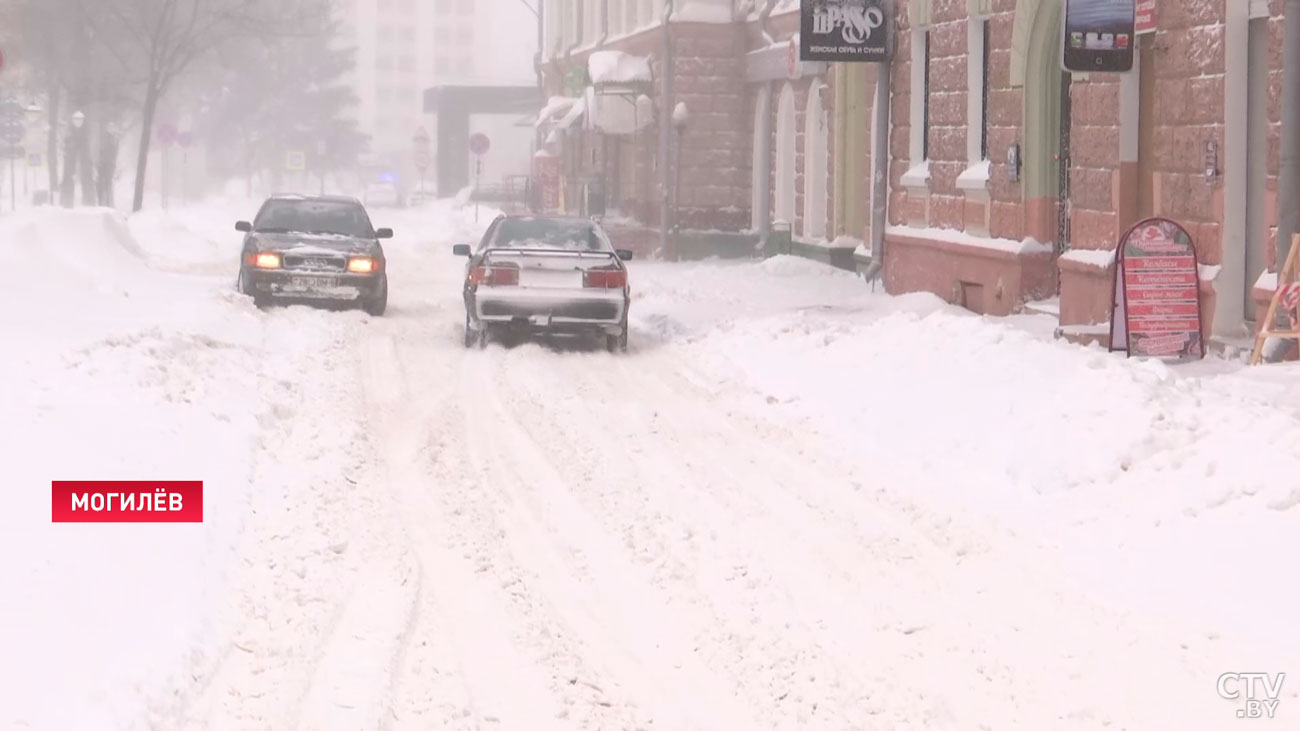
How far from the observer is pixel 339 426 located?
12.7 meters

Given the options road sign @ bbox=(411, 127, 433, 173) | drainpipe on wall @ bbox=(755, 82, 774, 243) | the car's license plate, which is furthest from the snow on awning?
the car's license plate

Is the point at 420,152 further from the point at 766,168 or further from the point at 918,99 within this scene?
the point at 918,99

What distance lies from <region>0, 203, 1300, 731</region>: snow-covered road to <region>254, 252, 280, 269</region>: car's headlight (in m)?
5.22

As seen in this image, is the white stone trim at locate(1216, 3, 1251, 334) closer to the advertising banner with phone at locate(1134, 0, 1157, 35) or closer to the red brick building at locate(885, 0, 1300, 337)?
the red brick building at locate(885, 0, 1300, 337)

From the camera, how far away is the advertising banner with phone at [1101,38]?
16.0 m

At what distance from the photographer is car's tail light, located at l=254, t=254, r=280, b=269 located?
2159 centimetres

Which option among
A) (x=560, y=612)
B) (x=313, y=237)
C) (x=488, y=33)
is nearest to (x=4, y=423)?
(x=560, y=612)

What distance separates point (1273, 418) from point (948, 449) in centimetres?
255

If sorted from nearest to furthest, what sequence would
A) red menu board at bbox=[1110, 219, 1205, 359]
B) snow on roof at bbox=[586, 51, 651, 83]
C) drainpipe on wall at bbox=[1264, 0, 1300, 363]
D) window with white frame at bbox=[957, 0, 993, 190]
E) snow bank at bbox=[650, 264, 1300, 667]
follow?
1. snow bank at bbox=[650, 264, 1300, 667]
2. drainpipe on wall at bbox=[1264, 0, 1300, 363]
3. red menu board at bbox=[1110, 219, 1205, 359]
4. window with white frame at bbox=[957, 0, 993, 190]
5. snow on roof at bbox=[586, 51, 651, 83]

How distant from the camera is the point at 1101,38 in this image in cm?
1608

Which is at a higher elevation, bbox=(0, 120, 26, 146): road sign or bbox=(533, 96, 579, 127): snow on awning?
bbox=(533, 96, 579, 127): snow on awning

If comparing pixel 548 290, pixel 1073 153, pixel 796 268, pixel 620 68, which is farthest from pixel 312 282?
pixel 620 68

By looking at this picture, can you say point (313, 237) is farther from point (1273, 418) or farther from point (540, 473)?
point (1273, 418)

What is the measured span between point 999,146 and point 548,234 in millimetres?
4953
